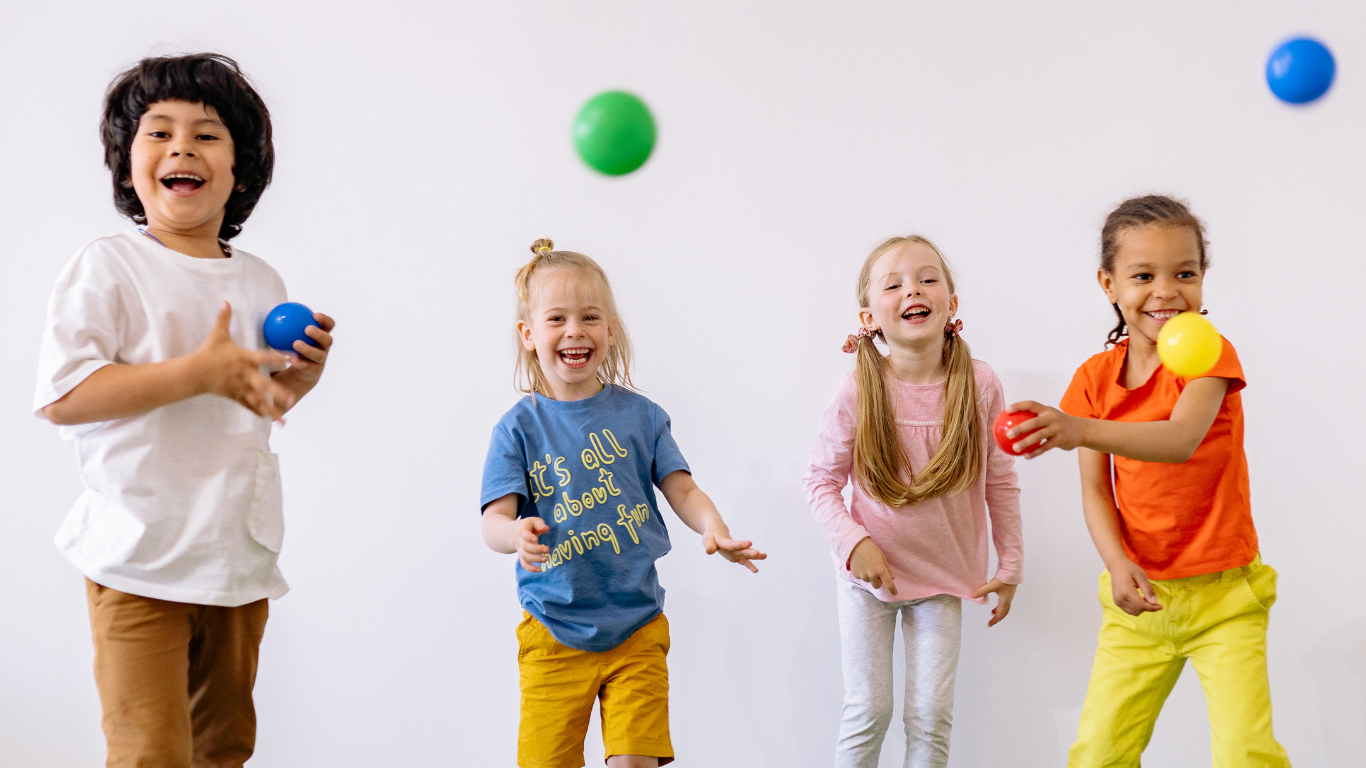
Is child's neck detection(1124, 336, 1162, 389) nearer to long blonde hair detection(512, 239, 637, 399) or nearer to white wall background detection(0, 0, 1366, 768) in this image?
white wall background detection(0, 0, 1366, 768)

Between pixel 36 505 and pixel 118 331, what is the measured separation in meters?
1.24

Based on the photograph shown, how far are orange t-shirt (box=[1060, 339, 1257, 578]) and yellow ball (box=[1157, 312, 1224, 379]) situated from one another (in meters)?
0.25

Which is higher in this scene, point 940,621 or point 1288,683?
point 940,621

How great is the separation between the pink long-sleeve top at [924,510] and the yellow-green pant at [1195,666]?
9.5 inches

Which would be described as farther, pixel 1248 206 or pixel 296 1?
pixel 296 1

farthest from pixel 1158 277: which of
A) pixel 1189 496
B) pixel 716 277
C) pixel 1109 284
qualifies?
pixel 716 277

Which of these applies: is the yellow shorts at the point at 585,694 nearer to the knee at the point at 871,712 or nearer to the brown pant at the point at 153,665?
the knee at the point at 871,712

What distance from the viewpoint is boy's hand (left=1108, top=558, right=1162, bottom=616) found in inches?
68.7

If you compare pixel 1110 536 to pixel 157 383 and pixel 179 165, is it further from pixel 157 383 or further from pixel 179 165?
pixel 179 165

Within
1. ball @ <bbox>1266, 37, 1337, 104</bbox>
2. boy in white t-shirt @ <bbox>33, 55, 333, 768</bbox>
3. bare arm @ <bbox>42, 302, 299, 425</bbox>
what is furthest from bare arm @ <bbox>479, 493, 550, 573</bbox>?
ball @ <bbox>1266, 37, 1337, 104</bbox>

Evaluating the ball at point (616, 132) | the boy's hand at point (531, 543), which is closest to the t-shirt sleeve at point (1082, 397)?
the boy's hand at point (531, 543)

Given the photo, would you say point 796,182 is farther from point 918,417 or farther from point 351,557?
point 351,557

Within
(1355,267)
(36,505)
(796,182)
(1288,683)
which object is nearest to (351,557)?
(36,505)

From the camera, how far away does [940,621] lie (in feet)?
6.54
